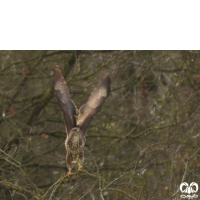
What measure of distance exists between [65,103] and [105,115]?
78.6 inches

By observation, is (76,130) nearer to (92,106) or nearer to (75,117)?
(75,117)

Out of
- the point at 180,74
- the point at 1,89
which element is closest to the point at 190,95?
the point at 180,74

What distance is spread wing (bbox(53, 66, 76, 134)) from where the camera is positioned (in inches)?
214

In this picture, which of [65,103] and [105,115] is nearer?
[65,103]

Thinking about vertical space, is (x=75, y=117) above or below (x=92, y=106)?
below

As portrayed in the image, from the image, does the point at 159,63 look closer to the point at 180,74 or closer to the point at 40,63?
the point at 180,74

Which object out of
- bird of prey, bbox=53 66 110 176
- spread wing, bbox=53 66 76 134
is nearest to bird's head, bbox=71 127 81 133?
bird of prey, bbox=53 66 110 176

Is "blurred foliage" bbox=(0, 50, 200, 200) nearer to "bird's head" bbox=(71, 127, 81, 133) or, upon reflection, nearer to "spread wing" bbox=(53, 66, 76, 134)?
"spread wing" bbox=(53, 66, 76, 134)

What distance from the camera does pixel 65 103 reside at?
18.3 feet

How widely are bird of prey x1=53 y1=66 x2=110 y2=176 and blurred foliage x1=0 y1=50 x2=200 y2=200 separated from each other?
4.35 feet

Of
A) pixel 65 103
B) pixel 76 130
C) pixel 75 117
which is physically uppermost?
pixel 65 103

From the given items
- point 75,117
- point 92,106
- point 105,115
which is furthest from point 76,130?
point 105,115

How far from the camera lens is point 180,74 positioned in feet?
24.6

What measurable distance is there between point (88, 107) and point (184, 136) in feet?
7.55
